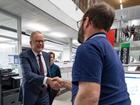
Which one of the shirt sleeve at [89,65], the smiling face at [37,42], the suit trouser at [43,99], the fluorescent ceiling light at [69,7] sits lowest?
the suit trouser at [43,99]

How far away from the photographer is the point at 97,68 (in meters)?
0.79

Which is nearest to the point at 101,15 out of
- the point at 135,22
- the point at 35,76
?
the point at 35,76

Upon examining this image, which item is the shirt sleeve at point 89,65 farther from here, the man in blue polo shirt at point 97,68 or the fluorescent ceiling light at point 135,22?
the fluorescent ceiling light at point 135,22

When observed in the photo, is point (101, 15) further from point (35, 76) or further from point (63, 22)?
point (63, 22)

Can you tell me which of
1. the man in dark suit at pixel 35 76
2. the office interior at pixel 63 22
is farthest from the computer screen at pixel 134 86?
the man in dark suit at pixel 35 76

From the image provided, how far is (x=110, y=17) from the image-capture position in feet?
2.89

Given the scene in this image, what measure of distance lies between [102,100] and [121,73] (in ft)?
0.61

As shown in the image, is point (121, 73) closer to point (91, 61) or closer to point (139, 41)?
point (91, 61)

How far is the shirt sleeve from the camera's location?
78 centimetres

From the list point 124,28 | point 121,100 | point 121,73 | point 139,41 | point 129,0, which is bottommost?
point 121,100

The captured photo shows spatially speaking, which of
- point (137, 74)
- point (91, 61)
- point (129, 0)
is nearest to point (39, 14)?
point (129, 0)

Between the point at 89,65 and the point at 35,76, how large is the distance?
1206 millimetres

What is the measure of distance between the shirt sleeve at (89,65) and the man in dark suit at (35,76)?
1106mm

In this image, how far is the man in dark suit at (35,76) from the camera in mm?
1920
